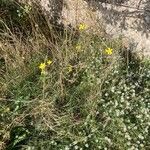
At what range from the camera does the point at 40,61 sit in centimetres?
460

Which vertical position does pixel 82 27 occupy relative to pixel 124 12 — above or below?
below

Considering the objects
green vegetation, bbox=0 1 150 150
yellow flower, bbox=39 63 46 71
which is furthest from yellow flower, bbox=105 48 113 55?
yellow flower, bbox=39 63 46 71

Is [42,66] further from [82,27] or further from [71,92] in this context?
[82,27]

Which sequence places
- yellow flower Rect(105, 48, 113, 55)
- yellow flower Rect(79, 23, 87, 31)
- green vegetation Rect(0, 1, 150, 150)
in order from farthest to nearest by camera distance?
yellow flower Rect(79, 23, 87, 31) < yellow flower Rect(105, 48, 113, 55) < green vegetation Rect(0, 1, 150, 150)

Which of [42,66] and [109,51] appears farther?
[109,51]

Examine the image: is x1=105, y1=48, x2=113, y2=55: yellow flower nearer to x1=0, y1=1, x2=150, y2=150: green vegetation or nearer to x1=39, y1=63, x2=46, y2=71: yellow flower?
x1=0, y1=1, x2=150, y2=150: green vegetation

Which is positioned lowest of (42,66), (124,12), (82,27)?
(42,66)

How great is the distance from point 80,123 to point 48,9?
5.27ft

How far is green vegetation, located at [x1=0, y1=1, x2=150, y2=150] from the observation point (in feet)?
13.6

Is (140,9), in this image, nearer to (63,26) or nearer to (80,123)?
(63,26)

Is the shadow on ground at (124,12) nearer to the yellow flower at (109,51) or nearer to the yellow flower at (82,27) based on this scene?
the yellow flower at (82,27)

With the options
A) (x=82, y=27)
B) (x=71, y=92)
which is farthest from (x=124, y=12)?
(x=71, y=92)

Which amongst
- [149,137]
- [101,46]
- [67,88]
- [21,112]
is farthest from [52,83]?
[149,137]

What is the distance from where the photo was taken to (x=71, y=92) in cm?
442
